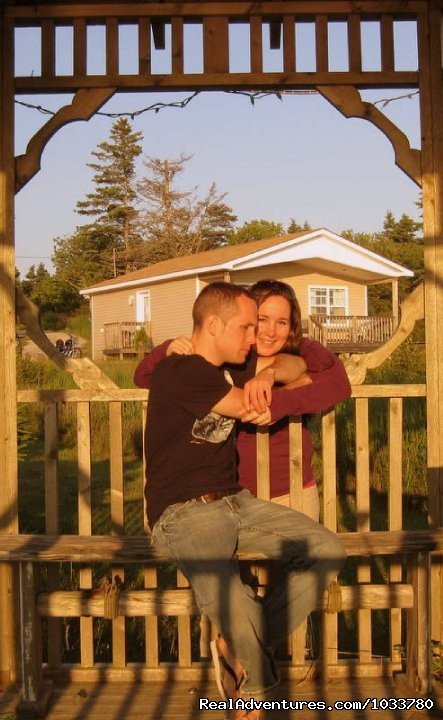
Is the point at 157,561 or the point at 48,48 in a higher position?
the point at 48,48

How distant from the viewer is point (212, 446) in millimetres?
3725

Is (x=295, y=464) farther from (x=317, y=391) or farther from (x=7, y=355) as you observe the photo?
(x=7, y=355)

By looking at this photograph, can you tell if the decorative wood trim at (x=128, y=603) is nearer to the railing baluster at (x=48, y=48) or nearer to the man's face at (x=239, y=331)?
the man's face at (x=239, y=331)

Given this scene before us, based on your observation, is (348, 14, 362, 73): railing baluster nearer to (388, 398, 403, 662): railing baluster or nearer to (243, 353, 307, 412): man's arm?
(243, 353, 307, 412): man's arm

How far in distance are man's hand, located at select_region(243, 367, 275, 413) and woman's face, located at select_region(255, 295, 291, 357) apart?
1.34 feet

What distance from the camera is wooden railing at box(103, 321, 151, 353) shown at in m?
34.0

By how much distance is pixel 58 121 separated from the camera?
464 cm

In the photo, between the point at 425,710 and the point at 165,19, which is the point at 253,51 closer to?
the point at 165,19

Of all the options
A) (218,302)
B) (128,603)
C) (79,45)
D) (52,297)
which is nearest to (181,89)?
Result: (79,45)

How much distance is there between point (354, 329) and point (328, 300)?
3.83 metres

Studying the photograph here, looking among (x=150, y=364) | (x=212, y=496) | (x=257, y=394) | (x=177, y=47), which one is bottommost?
(x=212, y=496)

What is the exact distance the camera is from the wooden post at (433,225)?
462cm

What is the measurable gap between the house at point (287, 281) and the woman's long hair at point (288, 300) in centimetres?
2368

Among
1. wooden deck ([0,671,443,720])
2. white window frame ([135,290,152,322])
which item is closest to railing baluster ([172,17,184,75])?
wooden deck ([0,671,443,720])
